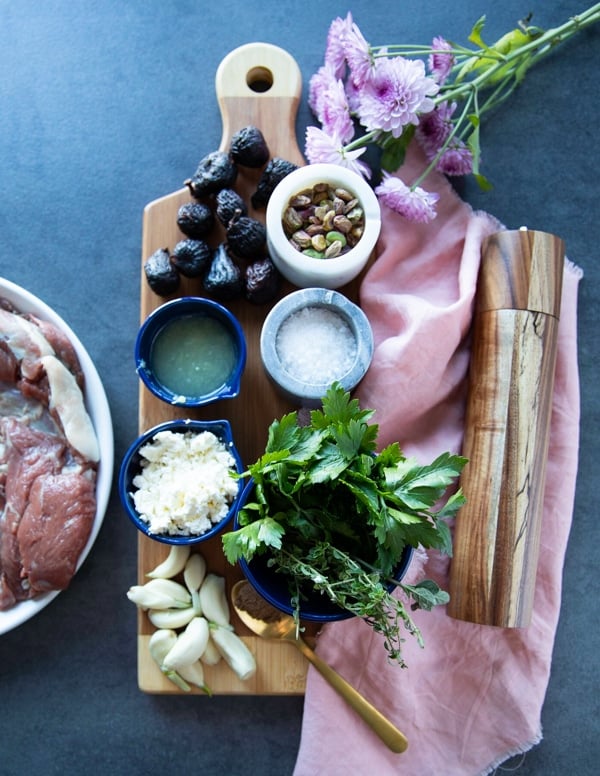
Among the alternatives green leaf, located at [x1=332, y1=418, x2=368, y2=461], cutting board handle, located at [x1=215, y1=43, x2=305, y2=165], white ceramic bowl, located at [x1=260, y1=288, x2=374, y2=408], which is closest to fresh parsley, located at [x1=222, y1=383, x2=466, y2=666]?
green leaf, located at [x1=332, y1=418, x2=368, y2=461]

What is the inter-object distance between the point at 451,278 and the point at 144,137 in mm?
727

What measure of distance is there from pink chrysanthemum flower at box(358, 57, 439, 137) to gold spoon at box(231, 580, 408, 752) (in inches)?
34.8

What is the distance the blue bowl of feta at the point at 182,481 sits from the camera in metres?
1.11

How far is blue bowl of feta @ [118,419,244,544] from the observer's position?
111 cm

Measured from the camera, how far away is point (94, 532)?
1.27m

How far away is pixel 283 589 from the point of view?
1.11 meters

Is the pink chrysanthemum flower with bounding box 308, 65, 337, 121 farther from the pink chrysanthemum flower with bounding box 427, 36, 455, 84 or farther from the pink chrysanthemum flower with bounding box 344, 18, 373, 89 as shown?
the pink chrysanthemum flower with bounding box 427, 36, 455, 84

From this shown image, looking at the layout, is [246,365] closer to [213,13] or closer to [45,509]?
[45,509]

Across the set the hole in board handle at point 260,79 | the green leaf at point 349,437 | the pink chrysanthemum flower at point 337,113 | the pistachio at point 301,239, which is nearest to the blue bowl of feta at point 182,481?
the green leaf at point 349,437

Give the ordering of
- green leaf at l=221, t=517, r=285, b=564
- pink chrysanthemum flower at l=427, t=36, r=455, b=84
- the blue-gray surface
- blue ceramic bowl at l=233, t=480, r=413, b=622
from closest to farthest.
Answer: green leaf at l=221, t=517, r=285, b=564 → blue ceramic bowl at l=233, t=480, r=413, b=622 → pink chrysanthemum flower at l=427, t=36, r=455, b=84 → the blue-gray surface

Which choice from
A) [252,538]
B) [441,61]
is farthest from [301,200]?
[252,538]

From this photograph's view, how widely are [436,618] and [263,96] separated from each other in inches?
41.9

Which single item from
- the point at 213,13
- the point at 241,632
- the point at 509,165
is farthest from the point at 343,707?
the point at 213,13

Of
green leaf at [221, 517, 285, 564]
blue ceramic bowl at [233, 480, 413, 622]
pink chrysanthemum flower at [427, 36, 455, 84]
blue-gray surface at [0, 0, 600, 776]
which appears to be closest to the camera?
green leaf at [221, 517, 285, 564]
